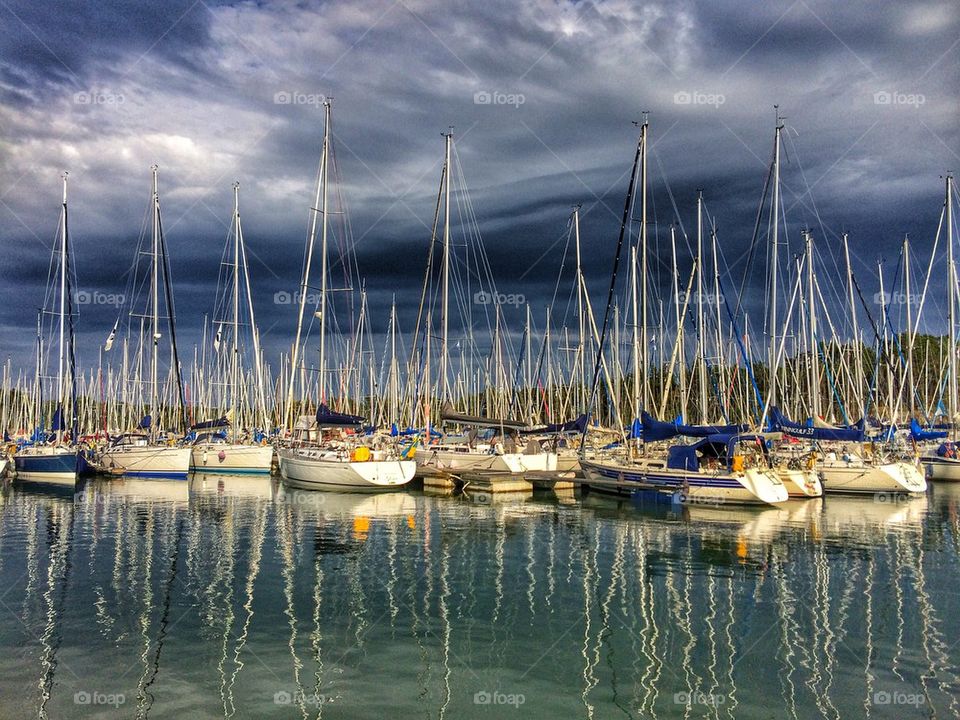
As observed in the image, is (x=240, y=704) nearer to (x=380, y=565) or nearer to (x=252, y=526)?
(x=380, y=565)

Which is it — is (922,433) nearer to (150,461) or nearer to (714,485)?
(714,485)

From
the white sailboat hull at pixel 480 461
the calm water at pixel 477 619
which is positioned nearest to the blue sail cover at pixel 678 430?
the white sailboat hull at pixel 480 461

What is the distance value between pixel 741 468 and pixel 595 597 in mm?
18934

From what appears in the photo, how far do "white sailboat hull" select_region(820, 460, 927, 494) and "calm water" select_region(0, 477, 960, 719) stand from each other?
1069cm

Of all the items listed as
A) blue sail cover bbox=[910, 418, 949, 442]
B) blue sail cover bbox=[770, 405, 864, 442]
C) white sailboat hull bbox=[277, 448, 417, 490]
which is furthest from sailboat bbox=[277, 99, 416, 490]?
blue sail cover bbox=[910, 418, 949, 442]

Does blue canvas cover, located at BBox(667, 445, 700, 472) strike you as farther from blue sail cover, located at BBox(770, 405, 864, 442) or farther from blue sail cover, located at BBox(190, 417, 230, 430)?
blue sail cover, located at BBox(190, 417, 230, 430)

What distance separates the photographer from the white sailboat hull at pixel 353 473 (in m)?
40.9

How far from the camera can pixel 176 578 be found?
20.8 metres

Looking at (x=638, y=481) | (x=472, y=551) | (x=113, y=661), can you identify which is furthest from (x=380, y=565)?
(x=638, y=481)

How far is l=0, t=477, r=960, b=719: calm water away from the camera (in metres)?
12.7

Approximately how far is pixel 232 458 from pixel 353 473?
55.6 ft

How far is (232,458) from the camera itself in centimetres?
5400

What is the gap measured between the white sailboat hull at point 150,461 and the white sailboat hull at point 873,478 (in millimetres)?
38508

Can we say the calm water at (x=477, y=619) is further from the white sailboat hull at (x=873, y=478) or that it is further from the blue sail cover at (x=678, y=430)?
the white sailboat hull at (x=873, y=478)
